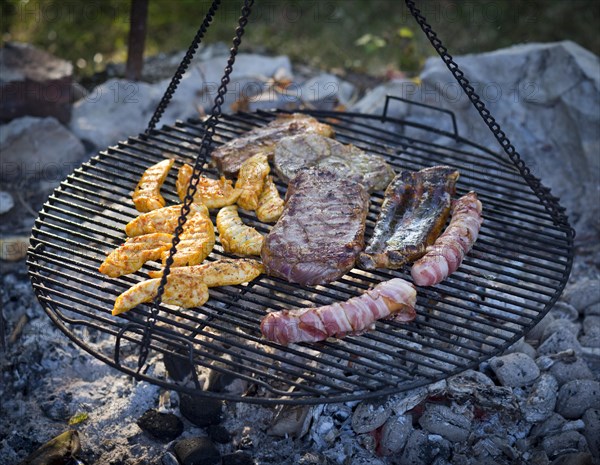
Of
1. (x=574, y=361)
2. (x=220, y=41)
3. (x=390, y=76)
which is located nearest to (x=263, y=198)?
(x=574, y=361)

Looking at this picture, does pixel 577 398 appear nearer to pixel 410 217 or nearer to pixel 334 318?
pixel 410 217

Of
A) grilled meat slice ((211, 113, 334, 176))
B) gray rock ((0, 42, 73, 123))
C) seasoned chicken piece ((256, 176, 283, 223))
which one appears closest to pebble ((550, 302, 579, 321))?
grilled meat slice ((211, 113, 334, 176))

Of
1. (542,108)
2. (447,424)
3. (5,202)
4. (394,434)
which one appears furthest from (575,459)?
(5,202)

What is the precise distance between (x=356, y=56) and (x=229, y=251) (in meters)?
6.31

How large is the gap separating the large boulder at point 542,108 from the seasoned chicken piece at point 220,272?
3448 mm

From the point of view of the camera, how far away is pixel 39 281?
14.2 ft

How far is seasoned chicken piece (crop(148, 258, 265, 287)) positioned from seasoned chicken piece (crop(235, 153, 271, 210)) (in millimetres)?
761

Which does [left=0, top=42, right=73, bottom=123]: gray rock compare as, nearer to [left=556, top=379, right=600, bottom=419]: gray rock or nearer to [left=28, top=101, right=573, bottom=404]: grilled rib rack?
[left=28, top=101, right=573, bottom=404]: grilled rib rack

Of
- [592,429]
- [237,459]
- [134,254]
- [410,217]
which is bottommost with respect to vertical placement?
[237,459]

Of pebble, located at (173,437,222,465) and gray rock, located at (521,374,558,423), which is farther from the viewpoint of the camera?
gray rock, located at (521,374,558,423)

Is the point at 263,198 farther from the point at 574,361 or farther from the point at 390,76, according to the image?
the point at 390,76

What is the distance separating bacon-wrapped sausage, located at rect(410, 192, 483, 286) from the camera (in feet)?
14.3

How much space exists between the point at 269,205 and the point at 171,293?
3.82ft

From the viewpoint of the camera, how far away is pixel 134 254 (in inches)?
176
